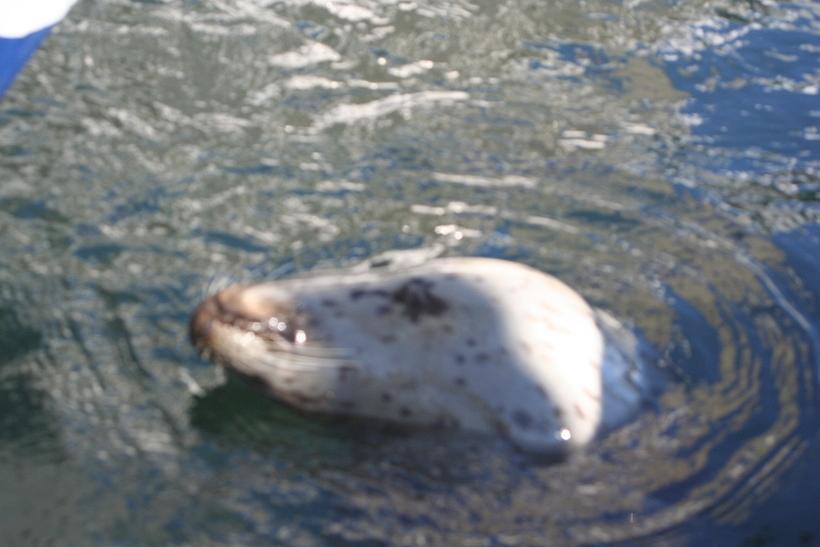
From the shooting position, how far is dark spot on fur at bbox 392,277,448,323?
11.7ft

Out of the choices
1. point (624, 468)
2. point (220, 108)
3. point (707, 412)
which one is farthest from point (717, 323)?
point (220, 108)

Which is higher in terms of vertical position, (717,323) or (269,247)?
(269,247)

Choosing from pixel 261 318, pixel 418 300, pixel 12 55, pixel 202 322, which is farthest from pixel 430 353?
pixel 12 55

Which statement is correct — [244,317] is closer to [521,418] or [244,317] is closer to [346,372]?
[346,372]

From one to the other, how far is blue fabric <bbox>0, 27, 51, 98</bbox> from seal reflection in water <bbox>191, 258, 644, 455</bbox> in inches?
51.9

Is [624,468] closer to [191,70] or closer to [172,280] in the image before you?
[172,280]

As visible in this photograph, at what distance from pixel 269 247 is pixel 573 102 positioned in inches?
69.0

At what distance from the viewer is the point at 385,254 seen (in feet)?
13.6

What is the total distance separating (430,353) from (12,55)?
1.92 metres

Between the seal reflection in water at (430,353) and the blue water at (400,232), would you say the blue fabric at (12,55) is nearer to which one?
the blue water at (400,232)

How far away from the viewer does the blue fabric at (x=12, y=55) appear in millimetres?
4367

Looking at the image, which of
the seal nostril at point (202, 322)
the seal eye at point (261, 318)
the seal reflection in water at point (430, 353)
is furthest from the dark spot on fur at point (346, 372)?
the seal nostril at point (202, 322)

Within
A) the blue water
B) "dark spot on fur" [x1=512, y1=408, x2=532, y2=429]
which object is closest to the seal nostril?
the blue water

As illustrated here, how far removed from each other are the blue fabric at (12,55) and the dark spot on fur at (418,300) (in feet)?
5.34
